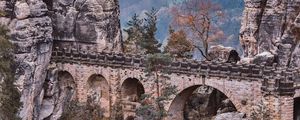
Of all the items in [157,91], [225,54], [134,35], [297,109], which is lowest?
[297,109]

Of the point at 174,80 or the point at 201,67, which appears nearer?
the point at 201,67

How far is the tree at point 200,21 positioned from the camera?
166 ft

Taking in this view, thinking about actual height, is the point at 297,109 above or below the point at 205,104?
below

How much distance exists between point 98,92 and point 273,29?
12.0m

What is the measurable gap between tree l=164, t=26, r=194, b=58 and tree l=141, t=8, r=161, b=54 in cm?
86

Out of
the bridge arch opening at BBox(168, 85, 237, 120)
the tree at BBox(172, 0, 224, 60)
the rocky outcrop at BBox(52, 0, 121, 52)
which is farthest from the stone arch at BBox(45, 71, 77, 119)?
the tree at BBox(172, 0, 224, 60)

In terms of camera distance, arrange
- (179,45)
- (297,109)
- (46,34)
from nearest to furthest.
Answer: (297,109)
(46,34)
(179,45)

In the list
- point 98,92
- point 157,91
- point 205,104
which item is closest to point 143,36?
point 98,92

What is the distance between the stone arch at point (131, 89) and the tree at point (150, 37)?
2.59 m

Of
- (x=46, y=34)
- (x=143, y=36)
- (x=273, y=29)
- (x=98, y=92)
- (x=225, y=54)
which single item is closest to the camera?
(x=46, y=34)

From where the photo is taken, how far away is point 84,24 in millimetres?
45938

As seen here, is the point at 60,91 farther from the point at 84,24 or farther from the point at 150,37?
the point at 150,37

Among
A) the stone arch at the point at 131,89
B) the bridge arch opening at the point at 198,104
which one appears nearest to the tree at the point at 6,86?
the stone arch at the point at 131,89

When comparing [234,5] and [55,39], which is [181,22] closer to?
[55,39]
